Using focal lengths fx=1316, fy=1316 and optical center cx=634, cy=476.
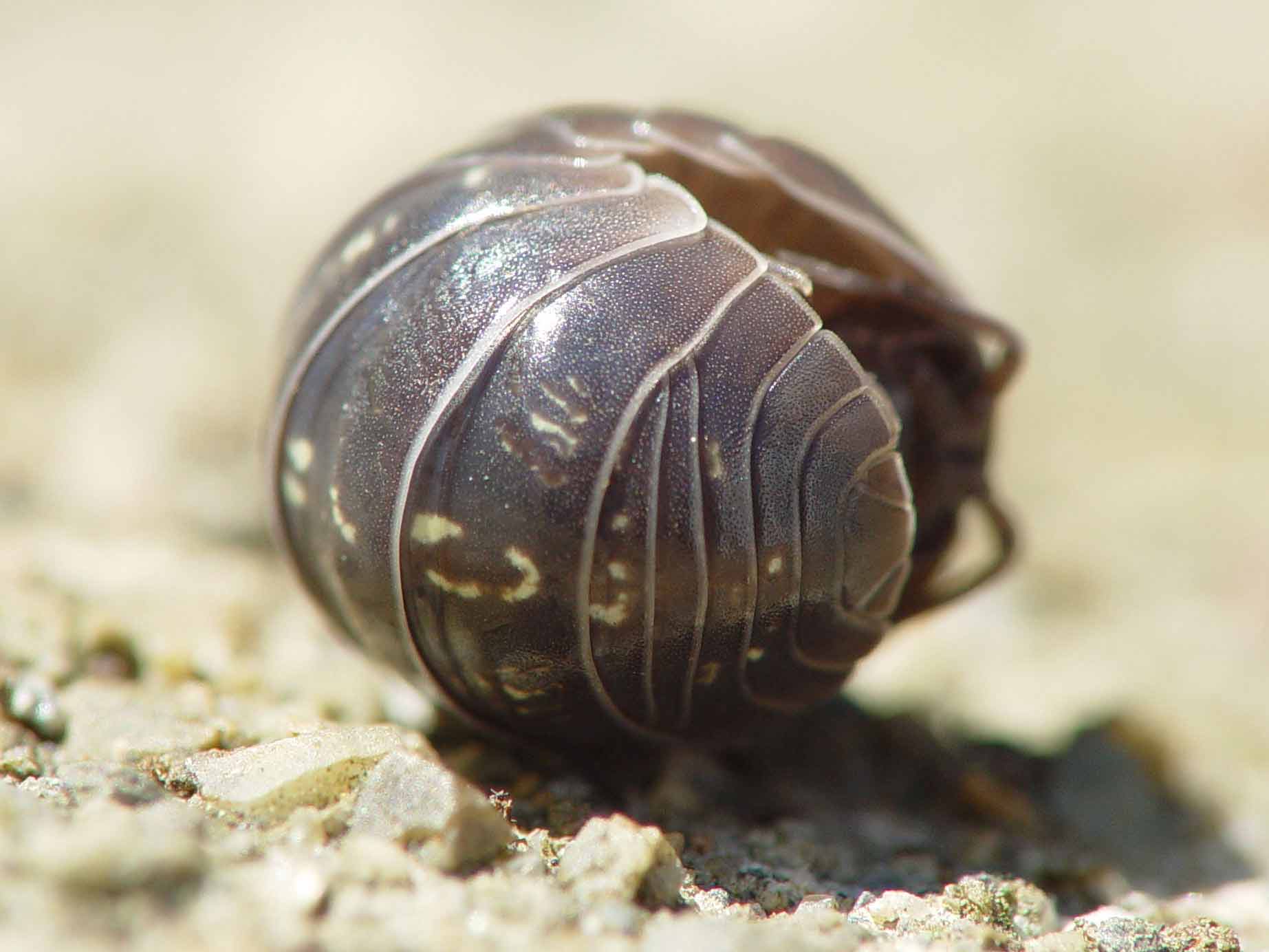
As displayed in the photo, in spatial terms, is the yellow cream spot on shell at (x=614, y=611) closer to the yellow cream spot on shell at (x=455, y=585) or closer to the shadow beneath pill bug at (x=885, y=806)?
the yellow cream spot on shell at (x=455, y=585)

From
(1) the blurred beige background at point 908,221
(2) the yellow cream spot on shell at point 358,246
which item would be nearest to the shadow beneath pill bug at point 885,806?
(1) the blurred beige background at point 908,221

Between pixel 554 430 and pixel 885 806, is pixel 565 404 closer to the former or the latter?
pixel 554 430

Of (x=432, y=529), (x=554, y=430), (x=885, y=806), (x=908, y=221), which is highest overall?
(x=554, y=430)

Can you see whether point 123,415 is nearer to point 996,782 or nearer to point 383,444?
point 383,444

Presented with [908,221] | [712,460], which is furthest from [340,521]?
[908,221]

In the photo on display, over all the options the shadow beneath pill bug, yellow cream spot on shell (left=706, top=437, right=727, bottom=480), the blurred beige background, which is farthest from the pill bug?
the blurred beige background

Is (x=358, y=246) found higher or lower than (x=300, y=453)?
higher

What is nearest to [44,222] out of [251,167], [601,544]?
[251,167]
